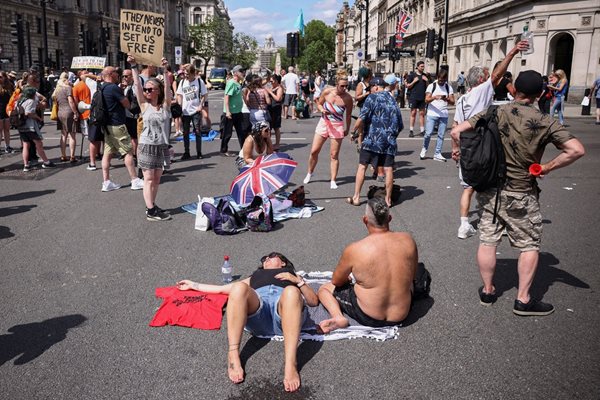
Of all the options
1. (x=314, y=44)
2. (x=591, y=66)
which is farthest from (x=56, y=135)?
(x=314, y=44)

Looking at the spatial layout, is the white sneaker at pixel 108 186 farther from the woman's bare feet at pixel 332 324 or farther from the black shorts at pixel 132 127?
the woman's bare feet at pixel 332 324

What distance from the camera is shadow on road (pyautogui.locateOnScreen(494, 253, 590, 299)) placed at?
4918 millimetres

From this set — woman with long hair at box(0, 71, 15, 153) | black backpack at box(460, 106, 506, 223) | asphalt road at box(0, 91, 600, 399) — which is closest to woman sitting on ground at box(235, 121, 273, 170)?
asphalt road at box(0, 91, 600, 399)

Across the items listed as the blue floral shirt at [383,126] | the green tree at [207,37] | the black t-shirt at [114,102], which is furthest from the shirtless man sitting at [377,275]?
the green tree at [207,37]

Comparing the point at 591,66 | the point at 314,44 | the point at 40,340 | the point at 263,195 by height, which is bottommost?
the point at 40,340

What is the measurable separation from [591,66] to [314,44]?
110m

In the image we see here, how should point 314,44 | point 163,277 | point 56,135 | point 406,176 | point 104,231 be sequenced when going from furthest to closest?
point 314,44
point 56,135
point 406,176
point 104,231
point 163,277

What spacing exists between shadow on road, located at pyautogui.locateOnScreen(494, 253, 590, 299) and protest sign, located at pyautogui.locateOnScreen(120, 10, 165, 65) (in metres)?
5.12

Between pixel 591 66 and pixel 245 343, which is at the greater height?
pixel 591 66

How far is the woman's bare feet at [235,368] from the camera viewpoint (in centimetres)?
341

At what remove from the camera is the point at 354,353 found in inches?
149

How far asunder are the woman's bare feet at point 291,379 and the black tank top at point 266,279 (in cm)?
78

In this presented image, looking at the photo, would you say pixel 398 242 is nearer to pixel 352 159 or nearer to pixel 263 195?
pixel 263 195

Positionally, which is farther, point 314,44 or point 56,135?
point 314,44
